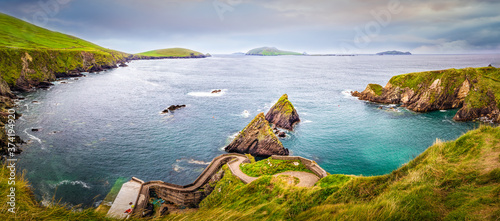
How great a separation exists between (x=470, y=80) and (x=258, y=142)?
7621 centimetres

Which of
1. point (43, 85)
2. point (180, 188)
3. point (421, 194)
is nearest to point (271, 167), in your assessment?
point (180, 188)

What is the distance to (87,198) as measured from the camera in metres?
32.8

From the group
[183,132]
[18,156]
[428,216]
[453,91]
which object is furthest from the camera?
[453,91]

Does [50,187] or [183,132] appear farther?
[183,132]

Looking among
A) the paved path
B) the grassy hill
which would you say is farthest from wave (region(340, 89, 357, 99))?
the paved path

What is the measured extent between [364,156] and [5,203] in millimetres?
50323

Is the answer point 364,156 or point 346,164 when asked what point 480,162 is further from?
point 364,156

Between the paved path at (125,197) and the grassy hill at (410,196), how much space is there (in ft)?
80.9

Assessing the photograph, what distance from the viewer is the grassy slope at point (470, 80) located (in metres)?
65.2

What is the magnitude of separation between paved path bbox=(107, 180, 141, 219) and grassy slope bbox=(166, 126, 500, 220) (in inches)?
969

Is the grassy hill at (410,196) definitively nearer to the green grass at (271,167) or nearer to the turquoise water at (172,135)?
the green grass at (271,167)

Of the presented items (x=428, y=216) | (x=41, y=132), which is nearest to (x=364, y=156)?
(x=428, y=216)

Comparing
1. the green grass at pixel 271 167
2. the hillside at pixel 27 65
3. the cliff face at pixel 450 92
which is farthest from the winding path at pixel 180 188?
the cliff face at pixel 450 92

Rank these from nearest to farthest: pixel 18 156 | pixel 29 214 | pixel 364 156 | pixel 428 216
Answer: pixel 29 214
pixel 428 216
pixel 18 156
pixel 364 156
